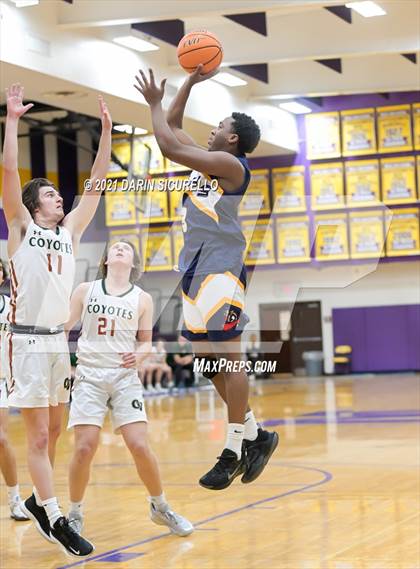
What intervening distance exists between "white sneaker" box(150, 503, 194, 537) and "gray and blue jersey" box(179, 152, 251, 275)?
490 centimetres

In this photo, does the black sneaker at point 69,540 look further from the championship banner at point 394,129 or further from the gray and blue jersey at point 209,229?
the championship banner at point 394,129

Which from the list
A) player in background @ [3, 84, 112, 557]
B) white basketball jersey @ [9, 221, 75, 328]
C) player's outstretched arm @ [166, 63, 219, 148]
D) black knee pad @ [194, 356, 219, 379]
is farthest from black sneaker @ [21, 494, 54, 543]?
player's outstretched arm @ [166, 63, 219, 148]

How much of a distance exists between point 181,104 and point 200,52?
0.26 metres

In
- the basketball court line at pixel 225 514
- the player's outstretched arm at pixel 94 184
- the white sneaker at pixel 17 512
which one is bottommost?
the basketball court line at pixel 225 514

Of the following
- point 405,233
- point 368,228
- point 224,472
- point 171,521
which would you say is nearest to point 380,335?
point 405,233

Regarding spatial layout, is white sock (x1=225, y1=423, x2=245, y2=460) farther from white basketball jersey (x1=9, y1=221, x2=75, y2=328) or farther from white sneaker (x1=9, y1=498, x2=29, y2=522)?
white sneaker (x1=9, y1=498, x2=29, y2=522)

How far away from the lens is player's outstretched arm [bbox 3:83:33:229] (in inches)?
230

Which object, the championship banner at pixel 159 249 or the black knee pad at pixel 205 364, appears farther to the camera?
the championship banner at pixel 159 249

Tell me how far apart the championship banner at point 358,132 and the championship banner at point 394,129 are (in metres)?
0.22

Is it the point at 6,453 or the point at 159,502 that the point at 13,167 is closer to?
the point at 159,502

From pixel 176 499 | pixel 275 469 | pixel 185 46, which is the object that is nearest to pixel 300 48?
pixel 275 469

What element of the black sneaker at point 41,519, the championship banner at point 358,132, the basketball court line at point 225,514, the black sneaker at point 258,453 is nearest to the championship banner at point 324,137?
the championship banner at point 358,132

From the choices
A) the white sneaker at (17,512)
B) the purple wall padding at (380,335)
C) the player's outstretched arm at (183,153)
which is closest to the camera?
the player's outstretched arm at (183,153)

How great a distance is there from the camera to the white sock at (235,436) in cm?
558
